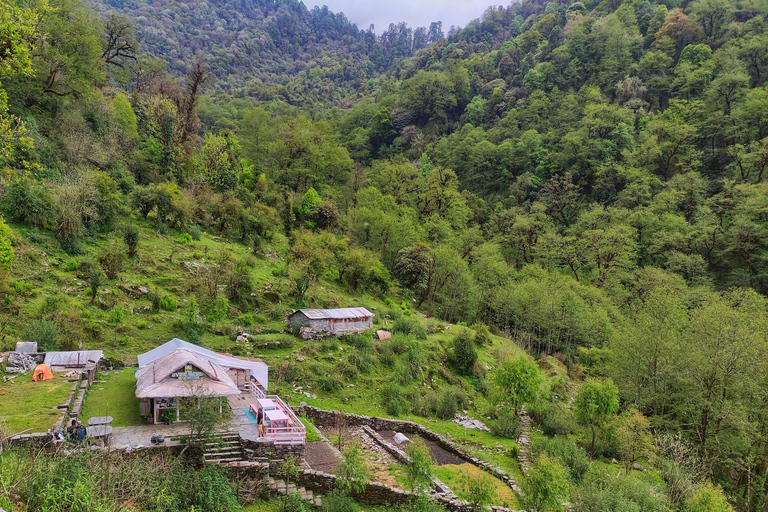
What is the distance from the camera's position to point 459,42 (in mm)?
100562

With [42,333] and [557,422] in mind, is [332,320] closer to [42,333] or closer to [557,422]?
[42,333]

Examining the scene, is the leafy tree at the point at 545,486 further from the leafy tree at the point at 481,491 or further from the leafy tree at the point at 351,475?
the leafy tree at the point at 351,475

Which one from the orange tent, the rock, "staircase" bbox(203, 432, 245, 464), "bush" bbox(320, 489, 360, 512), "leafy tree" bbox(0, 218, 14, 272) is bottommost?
the rock

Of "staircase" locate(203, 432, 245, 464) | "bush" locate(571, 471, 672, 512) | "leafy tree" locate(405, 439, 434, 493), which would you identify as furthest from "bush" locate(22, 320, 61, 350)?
"bush" locate(571, 471, 672, 512)

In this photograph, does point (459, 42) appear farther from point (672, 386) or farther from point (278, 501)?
point (278, 501)

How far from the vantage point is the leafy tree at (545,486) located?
42.6ft

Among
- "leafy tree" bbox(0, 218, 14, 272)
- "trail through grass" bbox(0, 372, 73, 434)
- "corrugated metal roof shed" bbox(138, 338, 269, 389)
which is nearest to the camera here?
"trail through grass" bbox(0, 372, 73, 434)

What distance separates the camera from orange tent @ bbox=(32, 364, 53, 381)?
14.0 meters

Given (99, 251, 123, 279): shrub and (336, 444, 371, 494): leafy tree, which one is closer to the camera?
(336, 444, 371, 494): leafy tree

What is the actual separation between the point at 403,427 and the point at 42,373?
47.6 feet

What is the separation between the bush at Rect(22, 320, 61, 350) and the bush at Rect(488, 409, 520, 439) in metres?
20.4

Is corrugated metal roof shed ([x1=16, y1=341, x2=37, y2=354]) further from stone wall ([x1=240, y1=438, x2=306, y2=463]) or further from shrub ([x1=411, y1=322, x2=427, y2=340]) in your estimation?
shrub ([x1=411, y1=322, x2=427, y2=340])

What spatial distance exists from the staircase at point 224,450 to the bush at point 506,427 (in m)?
13.8

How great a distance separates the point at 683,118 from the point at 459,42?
62.6 meters
